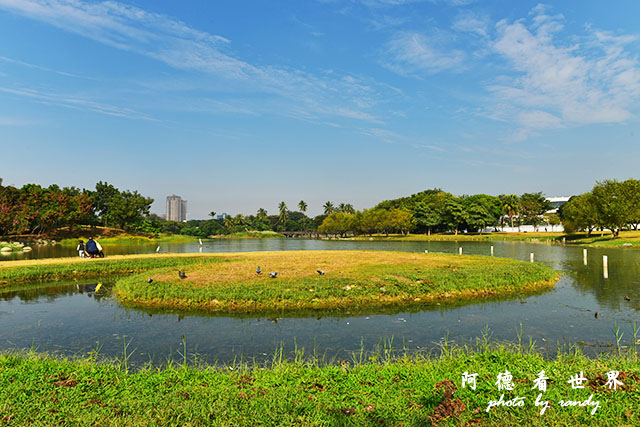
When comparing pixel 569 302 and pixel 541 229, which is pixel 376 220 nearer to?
pixel 541 229

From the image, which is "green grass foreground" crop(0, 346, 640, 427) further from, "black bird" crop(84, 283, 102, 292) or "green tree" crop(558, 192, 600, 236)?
"green tree" crop(558, 192, 600, 236)

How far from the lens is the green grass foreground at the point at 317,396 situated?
6965 mm

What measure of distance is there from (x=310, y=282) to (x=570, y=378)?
16.6m

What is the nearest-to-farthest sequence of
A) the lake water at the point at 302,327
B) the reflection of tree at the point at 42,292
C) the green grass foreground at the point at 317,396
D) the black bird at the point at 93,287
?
the green grass foreground at the point at 317,396 < the lake water at the point at 302,327 < the reflection of tree at the point at 42,292 < the black bird at the point at 93,287

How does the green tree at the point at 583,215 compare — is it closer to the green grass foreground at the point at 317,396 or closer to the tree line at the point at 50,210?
the green grass foreground at the point at 317,396

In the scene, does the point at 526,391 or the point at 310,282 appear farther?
the point at 310,282

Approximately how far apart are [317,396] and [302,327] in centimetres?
912

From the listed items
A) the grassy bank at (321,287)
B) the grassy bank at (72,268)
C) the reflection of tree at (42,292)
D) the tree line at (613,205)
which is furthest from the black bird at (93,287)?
the tree line at (613,205)

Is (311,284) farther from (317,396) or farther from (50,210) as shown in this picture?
(50,210)

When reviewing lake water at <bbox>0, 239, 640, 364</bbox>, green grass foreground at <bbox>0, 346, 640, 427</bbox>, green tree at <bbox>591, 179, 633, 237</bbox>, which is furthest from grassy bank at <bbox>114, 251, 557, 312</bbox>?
green tree at <bbox>591, 179, 633, 237</bbox>

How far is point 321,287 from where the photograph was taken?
2277 cm

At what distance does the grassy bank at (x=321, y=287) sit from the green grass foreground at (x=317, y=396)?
10794 mm

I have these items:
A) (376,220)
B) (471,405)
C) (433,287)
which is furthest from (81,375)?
(376,220)

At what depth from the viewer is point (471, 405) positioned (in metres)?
7.55
